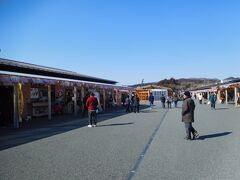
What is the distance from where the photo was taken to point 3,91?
22.5 meters

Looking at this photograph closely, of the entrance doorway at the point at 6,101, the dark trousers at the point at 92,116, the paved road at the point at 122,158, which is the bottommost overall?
the paved road at the point at 122,158

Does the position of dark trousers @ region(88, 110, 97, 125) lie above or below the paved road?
A: above

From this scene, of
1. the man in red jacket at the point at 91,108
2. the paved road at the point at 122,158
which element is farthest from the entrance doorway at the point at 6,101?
the paved road at the point at 122,158

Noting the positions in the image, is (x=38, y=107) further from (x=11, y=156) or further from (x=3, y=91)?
(x=11, y=156)

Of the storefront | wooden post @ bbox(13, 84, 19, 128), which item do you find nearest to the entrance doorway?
the storefront

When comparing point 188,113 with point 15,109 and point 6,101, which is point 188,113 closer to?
point 15,109

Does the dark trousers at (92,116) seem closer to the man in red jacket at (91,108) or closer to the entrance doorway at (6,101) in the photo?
the man in red jacket at (91,108)

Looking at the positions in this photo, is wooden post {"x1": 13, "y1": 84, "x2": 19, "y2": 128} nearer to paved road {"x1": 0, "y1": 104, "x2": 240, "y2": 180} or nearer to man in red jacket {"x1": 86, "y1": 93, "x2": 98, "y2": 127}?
man in red jacket {"x1": 86, "y1": 93, "x2": 98, "y2": 127}

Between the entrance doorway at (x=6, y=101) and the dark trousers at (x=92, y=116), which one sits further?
the entrance doorway at (x=6, y=101)

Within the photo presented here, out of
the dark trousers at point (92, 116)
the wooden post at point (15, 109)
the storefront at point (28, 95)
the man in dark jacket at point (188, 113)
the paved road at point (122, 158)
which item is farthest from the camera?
the storefront at point (28, 95)

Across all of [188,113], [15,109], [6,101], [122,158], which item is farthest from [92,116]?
[122,158]

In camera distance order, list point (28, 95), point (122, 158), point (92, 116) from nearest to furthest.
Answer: point (122, 158), point (92, 116), point (28, 95)

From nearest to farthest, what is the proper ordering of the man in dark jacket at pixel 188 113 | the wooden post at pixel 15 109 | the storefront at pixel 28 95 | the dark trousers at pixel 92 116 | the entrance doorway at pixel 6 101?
the man in dark jacket at pixel 188 113
the dark trousers at pixel 92 116
the wooden post at pixel 15 109
the storefront at pixel 28 95
the entrance doorway at pixel 6 101

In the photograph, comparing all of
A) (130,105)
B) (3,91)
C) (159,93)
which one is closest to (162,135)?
(3,91)
